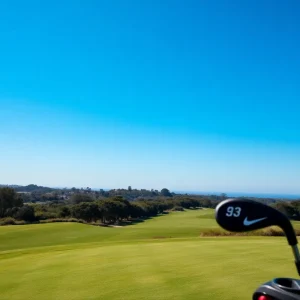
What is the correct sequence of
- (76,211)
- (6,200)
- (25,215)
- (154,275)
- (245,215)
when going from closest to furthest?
1. (245,215)
2. (154,275)
3. (25,215)
4. (76,211)
5. (6,200)

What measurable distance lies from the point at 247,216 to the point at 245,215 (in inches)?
0.5

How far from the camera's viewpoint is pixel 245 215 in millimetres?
1765

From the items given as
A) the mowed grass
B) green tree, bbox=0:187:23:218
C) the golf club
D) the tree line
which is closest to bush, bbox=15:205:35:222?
the tree line

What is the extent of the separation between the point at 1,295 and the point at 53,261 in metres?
3.32

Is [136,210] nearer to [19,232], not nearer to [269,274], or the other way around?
[19,232]

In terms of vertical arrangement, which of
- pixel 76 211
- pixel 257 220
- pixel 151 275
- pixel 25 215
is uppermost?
pixel 76 211

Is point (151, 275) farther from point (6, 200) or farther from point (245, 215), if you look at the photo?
point (6, 200)

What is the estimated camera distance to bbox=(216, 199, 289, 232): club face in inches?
68.9

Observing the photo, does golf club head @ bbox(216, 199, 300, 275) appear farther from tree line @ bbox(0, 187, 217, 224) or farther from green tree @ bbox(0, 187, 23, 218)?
green tree @ bbox(0, 187, 23, 218)

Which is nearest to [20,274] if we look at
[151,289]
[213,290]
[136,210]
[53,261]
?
[53,261]

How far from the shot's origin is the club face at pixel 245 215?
175 cm

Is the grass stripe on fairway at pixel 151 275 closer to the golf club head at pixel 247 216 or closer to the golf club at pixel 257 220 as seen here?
the golf club at pixel 257 220

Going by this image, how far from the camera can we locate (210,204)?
137375 millimetres

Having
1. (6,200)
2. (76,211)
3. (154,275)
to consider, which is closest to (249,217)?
(154,275)
